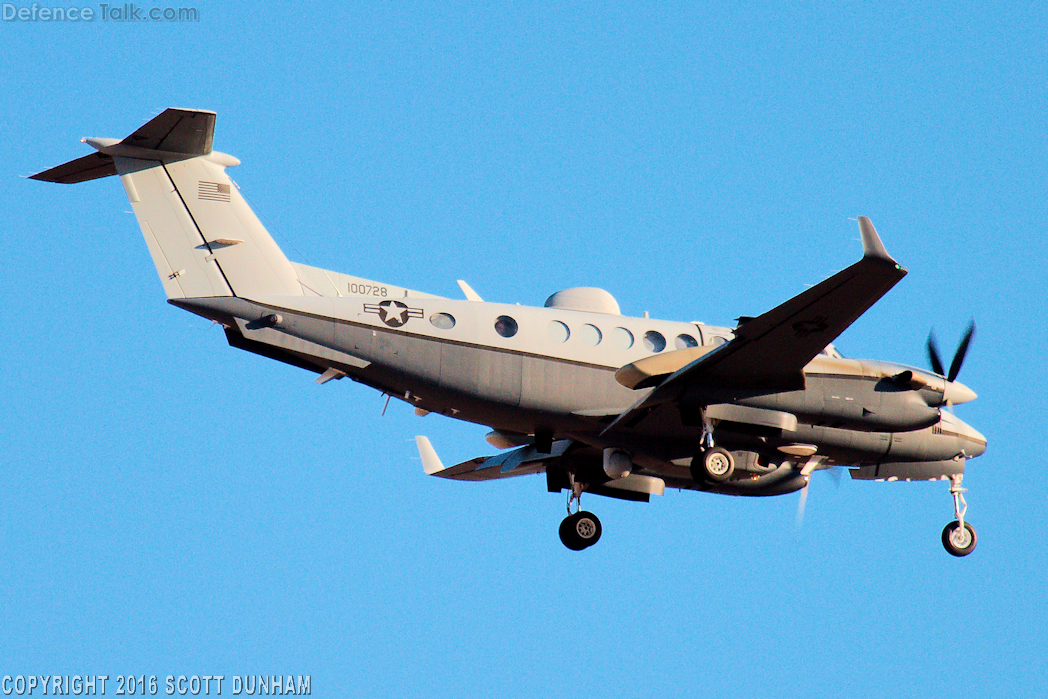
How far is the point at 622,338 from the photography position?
2073 cm

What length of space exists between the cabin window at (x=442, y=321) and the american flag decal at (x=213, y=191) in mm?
4107

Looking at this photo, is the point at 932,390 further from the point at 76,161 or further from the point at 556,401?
the point at 76,161

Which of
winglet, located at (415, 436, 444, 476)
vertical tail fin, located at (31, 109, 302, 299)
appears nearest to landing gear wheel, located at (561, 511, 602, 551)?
winglet, located at (415, 436, 444, 476)

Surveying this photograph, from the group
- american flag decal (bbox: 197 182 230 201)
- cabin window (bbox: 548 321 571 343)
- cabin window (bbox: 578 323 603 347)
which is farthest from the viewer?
cabin window (bbox: 578 323 603 347)

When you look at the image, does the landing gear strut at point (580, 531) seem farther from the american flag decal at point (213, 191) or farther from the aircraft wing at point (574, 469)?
the american flag decal at point (213, 191)

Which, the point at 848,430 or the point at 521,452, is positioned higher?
the point at 521,452

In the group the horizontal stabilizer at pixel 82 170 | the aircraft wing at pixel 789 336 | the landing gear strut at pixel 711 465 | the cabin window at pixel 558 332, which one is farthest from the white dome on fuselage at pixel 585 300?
the horizontal stabilizer at pixel 82 170

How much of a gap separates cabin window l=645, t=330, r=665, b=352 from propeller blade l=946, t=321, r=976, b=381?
5.79 metres

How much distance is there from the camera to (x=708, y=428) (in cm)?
2031

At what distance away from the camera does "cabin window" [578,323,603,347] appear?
67.3ft

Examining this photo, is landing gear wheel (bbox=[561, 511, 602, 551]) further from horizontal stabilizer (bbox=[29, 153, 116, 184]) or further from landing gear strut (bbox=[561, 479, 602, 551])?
horizontal stabilizer (bbox=[29, 153, 116, 184])

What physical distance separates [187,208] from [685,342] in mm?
9367

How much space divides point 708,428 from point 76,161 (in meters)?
11.8

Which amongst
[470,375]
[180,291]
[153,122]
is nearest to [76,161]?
→ [153,122]
